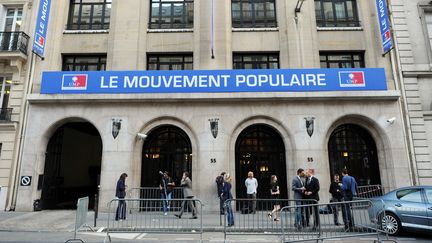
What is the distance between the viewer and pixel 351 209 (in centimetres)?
795

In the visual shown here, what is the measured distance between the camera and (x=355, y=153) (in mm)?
14609

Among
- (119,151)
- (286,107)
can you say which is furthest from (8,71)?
(286,107)

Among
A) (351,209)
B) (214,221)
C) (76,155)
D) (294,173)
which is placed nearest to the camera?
(351,209)

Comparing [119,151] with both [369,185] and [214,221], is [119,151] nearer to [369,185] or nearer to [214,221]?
[214,221]

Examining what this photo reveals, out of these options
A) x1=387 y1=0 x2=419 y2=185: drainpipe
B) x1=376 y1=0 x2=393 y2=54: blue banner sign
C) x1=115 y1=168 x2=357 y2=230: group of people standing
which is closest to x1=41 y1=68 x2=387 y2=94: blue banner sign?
x1=387 y1=0 x2=419 y2=185: drainpipe

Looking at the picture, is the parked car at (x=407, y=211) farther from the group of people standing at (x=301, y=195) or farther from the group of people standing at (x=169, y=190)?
the group of people standing at (x=169, y=190)

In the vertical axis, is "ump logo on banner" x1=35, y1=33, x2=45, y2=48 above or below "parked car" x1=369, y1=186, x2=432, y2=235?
above

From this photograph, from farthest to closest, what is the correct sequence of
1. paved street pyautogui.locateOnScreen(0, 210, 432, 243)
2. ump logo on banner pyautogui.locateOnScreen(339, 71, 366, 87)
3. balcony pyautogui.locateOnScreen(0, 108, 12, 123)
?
1. balcony pyautogui.locateOnScreen(0, 108, 12, 123)
2. ump logo on banner pyautogui.locateOnScreen(339, 71, 366, 87)
3. paved street pyautogui.locateOnScreen(0, 210, 432, 243)

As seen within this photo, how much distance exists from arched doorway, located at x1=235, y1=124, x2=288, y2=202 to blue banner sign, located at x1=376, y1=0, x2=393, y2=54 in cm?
690

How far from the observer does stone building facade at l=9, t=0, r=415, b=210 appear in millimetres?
13914

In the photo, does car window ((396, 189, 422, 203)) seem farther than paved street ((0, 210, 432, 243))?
Yes

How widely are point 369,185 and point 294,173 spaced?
3.80 metres

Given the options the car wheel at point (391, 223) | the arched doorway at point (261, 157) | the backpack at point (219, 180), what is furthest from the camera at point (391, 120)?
the backpack at point (219, 180)

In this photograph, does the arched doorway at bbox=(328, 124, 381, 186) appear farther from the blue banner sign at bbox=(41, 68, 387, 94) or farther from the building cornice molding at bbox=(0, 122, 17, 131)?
the building cornice molding at bbox=(0, 122, 17, 131)
